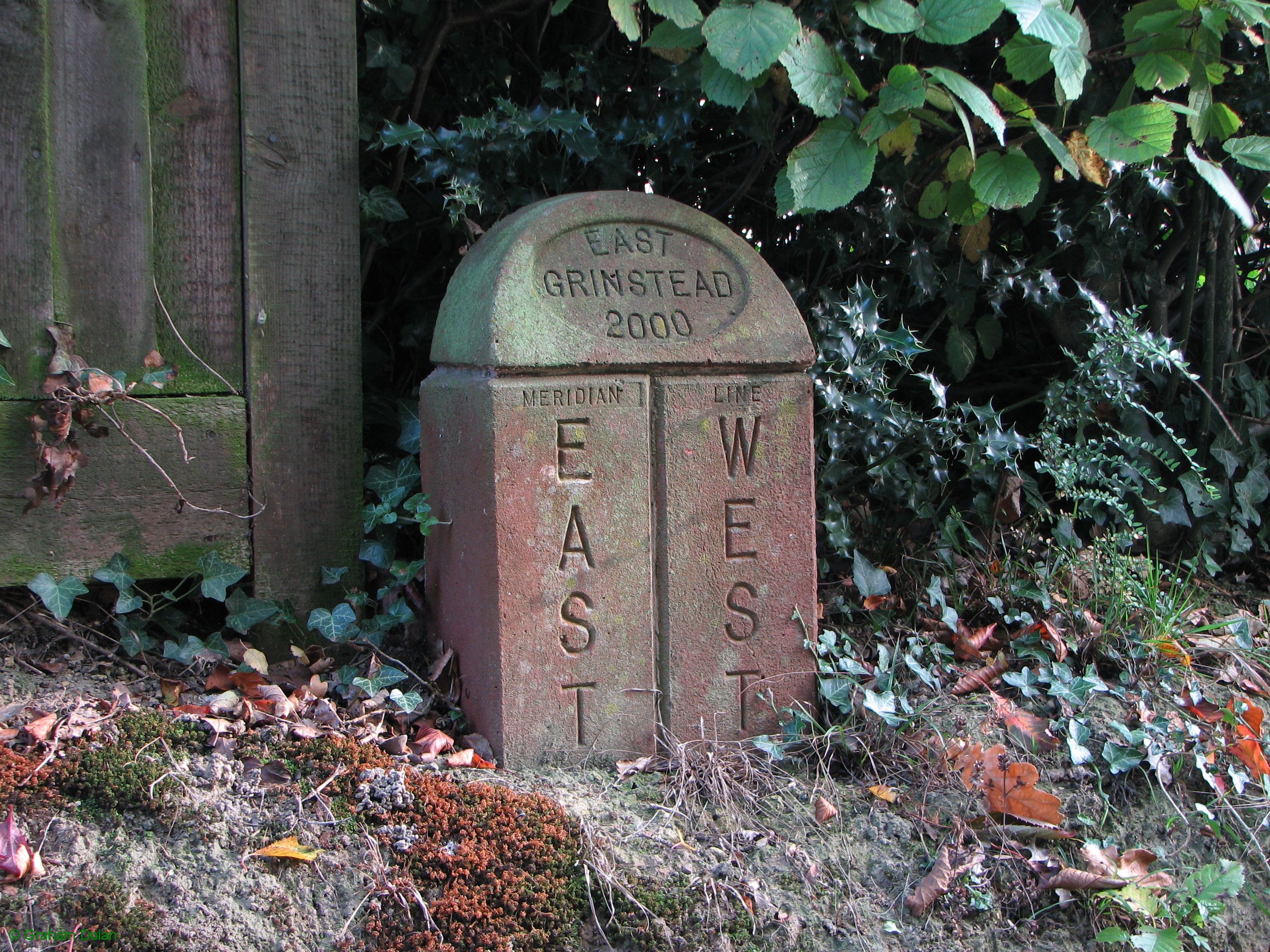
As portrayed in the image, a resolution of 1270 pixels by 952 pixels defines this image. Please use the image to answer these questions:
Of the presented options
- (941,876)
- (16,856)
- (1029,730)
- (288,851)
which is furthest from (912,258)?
(16,856)

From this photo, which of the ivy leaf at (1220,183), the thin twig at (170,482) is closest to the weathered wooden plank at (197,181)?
the thin twig at (170,482)

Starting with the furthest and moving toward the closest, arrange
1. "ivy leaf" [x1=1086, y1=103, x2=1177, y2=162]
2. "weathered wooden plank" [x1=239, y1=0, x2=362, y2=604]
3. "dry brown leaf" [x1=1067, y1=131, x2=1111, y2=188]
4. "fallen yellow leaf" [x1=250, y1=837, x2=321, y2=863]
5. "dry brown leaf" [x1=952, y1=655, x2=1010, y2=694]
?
"dry brown leaf" [x1=1067, y1=131, x2=1111, y2=188] < "dry brown leaf" [x1=952, y1=655, x2=1010, y2=694] < "weathered wooden plank" [x1=239, y1=0, x2=362, y2=604] < "ivy leaf" [x1=1086, y1=103, x2=1177, y2=162] < "fallen yellow leaf" [x1=250, y1=837, x2=321, y2=863]

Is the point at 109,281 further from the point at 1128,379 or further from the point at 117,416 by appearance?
the point at 1128,379

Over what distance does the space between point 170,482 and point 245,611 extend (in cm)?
36

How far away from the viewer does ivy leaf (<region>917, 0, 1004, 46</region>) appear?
2.23 meters

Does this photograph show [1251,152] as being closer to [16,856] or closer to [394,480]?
[394,480]

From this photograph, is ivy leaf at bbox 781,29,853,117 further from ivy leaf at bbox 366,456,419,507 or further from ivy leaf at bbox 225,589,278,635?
ivy leaf at bbox 225,589,278,635

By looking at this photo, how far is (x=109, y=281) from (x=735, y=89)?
1504 mm

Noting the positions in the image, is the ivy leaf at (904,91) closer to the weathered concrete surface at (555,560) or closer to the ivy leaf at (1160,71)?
the ivy leaf at (1160,71)

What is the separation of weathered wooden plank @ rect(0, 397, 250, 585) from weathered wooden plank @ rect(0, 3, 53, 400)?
13 centimetres

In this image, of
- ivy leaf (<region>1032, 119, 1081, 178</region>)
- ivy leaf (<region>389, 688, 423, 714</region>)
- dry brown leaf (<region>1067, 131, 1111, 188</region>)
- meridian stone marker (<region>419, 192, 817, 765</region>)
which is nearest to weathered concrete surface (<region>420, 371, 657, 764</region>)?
meridian stone marker (<region>419, 192, 817, 765</region>)

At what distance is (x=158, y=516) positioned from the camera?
254 cm

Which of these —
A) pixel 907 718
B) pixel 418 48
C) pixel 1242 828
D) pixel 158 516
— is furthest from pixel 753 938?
pixel 418 48

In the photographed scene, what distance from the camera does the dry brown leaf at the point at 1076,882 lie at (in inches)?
85.0
